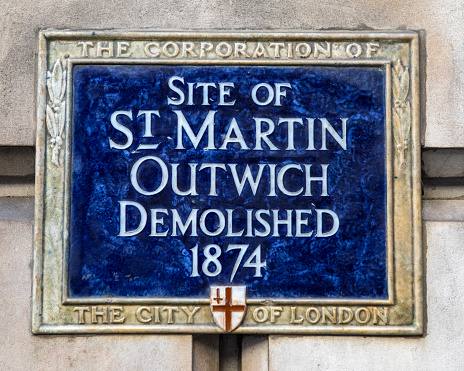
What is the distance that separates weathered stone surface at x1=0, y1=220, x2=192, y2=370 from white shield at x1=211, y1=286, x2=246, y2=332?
0.47 feet

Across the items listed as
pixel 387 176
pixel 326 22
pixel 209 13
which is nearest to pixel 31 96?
pixel 209 13

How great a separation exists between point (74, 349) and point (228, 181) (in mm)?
875

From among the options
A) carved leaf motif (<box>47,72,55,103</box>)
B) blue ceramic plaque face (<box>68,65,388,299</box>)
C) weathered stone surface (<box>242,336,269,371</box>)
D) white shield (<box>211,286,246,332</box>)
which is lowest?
weathered stone surface (<box>242,336,269,371</box>)

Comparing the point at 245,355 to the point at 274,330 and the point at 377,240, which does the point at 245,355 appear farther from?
the point at 377,240

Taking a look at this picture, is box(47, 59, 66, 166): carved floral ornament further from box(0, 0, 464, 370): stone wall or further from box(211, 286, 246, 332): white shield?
box(211, 286, 246, 332): white shield

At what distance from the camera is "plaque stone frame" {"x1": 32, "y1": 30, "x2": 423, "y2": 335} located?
2320 millimetres

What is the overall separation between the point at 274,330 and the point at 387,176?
2.44 ft

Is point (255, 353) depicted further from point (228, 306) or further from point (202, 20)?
point (202, 20)

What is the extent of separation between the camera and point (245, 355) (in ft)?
7.86

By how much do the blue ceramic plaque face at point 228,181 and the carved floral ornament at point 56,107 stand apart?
0.05 meters

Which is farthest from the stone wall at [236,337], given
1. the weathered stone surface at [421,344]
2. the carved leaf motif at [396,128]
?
the carved leaf motif at [396,128]

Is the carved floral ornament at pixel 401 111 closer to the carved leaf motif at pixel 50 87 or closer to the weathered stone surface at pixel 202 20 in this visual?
the weathered stone surface at pixel 202 20

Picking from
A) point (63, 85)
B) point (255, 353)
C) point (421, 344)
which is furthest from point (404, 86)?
point (63, 85)

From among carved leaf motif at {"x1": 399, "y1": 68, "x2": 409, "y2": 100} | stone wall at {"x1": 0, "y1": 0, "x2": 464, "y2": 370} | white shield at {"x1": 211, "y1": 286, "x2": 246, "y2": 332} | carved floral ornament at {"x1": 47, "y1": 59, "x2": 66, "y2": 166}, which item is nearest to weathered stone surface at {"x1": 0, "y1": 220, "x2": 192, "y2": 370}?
stone wall at {"x1": 0, "y1": 0, "x2": 464, "y2": 370}
